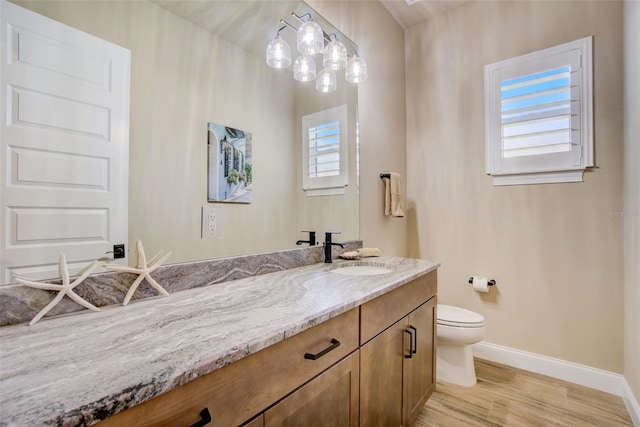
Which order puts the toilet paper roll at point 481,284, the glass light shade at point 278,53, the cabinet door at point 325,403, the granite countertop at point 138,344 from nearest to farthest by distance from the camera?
the granite countertop at point 138,344 → the cabinet door at point 325,403 → the glass light shade at point 278,53 → the toilet paper roll at point 481,284

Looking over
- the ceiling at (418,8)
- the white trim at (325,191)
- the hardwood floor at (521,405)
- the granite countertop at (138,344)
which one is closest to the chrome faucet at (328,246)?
the white trim at (325,191)

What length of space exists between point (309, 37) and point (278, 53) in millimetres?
244

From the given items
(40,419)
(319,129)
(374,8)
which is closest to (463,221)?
(319,129)

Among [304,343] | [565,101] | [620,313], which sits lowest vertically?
[620,313]

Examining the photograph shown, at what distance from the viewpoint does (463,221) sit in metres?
2.51

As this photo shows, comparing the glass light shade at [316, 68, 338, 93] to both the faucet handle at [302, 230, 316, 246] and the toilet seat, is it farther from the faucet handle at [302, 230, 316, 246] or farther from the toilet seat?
the toilet seat

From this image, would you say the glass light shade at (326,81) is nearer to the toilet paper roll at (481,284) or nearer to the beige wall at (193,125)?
the beige wall at (193,125)

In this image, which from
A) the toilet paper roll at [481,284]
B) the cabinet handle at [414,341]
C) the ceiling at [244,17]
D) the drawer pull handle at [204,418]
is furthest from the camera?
the toilet paper roll at [481,284]

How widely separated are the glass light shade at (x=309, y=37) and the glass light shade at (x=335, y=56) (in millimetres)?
151

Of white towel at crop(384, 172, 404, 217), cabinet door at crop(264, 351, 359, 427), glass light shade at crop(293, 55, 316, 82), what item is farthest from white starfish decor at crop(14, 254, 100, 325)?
white towel at crop(384, 172, 404, 217)

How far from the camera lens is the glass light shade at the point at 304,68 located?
170 cm

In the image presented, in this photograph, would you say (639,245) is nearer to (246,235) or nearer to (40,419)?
(246,235)

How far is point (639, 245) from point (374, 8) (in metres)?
2.35

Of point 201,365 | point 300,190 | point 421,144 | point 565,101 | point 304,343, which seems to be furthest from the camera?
point 421,144
